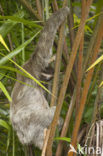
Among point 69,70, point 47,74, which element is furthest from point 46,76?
point 69,70

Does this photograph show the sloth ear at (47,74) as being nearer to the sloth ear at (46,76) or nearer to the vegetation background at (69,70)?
the sloth ear at (46,76)

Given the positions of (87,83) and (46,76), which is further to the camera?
(46,76)

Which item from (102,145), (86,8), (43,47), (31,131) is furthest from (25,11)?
(102,145)

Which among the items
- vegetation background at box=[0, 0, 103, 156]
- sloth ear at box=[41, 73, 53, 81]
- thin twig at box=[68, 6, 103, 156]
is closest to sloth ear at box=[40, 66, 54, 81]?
sloth ear at box=[41, 73, 53, 81]

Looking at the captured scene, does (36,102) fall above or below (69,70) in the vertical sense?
below

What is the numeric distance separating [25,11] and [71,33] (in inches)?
11.2

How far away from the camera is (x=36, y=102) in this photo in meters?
1.43

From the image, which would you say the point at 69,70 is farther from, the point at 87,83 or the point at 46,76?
the point at 46,76

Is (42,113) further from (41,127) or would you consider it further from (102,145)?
(102,145)

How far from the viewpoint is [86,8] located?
3.17ft

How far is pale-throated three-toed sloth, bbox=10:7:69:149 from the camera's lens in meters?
1.27

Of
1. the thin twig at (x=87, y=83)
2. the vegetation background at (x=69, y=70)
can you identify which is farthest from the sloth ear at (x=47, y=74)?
the thin twig at (x=87, y=83)

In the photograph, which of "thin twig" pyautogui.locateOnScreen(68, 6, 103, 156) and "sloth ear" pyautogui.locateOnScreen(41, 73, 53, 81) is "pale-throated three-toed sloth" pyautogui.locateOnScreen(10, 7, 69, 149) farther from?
"thin twig" pyautogui.locateOnScreen(68, 6, 103, 156)

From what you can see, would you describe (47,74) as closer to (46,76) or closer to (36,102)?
(46,76)
